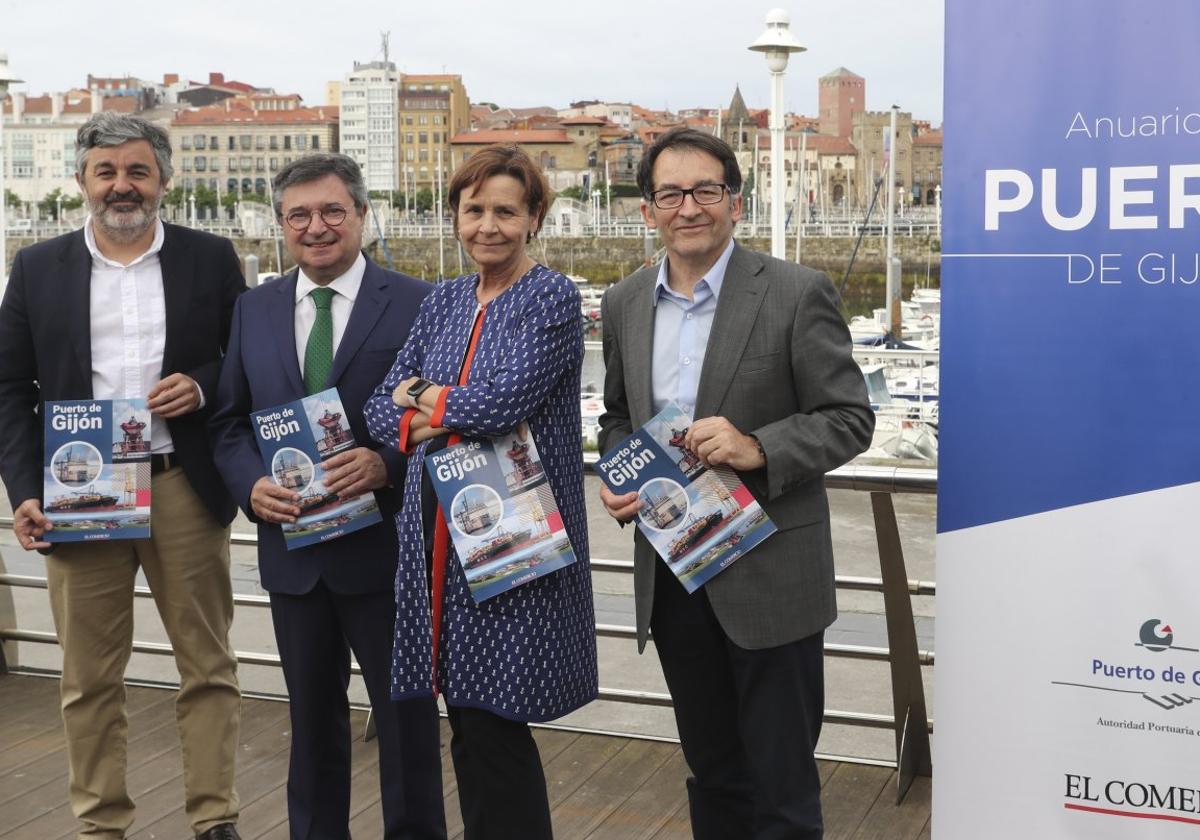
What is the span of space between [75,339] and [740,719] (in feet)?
5.31

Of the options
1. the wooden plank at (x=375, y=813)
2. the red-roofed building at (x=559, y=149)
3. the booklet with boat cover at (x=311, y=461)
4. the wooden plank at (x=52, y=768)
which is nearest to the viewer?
the booklet with boat cover at (x=311, y=461)

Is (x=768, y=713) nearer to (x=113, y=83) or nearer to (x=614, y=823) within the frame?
(x=614, y=823)

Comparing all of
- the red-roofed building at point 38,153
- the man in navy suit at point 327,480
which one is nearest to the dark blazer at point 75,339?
the man in navy suit at point 327,480

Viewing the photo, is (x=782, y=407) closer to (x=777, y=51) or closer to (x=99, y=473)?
(x=99, y=473)

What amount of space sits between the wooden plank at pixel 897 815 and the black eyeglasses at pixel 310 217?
5.74ft

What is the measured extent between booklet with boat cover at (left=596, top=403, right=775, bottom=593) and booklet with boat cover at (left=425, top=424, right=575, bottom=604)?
0.16 metres

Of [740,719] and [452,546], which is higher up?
[452,546]

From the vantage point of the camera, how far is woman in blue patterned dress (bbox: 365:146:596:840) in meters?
2.49

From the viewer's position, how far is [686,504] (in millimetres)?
2457

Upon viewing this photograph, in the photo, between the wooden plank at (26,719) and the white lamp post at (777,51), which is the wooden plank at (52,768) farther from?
the white lamp post at (777,51)

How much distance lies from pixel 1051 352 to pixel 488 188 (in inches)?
40.1

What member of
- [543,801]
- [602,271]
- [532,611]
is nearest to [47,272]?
[532,611]

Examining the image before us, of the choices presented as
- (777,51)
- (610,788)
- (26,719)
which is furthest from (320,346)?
(777,51)

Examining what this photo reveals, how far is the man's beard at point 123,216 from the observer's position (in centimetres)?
300
